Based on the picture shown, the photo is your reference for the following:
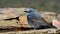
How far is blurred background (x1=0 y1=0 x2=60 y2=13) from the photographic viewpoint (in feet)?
8.29

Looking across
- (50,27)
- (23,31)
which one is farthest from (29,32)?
(50,27)

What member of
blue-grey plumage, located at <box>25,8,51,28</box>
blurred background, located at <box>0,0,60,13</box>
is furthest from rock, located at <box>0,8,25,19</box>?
blurred background, located at <box>0,0,60,13</box>

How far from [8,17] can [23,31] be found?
0.65 ft

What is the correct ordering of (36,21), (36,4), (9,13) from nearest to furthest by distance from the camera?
(36,21) → (9,13) → (36,4)

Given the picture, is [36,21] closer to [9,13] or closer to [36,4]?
[9,13]

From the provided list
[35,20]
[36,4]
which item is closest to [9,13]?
[35,20]

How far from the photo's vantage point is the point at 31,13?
142 centimetres

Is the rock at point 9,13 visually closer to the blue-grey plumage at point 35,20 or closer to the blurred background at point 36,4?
the blue-grey plumage at point 35,20

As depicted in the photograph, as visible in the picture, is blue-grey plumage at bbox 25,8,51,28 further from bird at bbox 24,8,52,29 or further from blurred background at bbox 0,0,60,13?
blurred background at bbox 0,0,60,13

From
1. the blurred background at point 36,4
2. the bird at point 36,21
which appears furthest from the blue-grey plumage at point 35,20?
the blurred background at point 36,4

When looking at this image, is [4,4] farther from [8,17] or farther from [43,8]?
[8,17]

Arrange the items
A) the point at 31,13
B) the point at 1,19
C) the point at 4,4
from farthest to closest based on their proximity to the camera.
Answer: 1. the point at 4,4
2. the point at 31,13
3. the point at 1,19

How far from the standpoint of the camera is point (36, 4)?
259 centimetres

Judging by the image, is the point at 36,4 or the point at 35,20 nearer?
the point at 35,20
